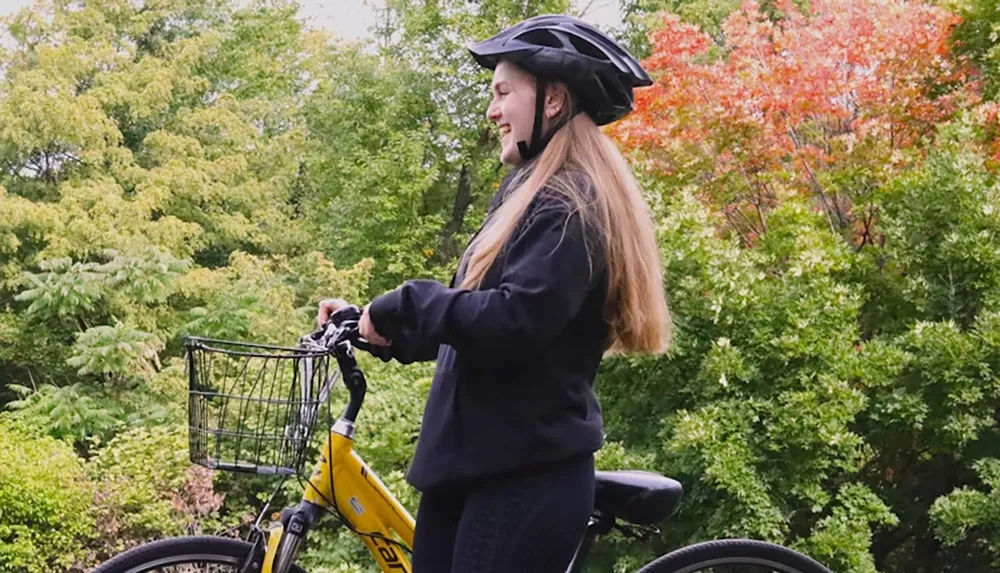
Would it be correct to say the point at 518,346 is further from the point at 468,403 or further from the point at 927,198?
the point at 927,198

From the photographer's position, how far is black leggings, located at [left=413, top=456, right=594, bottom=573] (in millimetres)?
1458

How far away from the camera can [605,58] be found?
149 centimetres

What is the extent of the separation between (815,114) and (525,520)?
5247 mm

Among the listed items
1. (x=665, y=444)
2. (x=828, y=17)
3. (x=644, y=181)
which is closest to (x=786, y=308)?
(x=665, y=444)

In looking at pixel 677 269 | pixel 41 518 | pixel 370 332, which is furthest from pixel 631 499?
pixel 41 518

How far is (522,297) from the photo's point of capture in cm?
133

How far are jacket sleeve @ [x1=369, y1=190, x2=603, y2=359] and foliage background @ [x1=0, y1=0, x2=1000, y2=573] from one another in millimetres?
1576

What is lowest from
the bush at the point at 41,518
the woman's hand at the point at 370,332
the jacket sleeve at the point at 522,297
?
the bush at the point at 41,518

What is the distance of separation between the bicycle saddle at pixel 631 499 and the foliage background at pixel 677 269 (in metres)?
1.36

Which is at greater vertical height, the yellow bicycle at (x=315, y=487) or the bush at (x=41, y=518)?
the yellow bicycle at (x=315, y=487)

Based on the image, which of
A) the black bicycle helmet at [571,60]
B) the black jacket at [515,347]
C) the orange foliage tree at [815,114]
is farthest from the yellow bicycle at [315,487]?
the orange foliage tree at [815,114]

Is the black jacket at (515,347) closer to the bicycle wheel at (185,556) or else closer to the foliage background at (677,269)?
the bicycle wheel at (185,556)

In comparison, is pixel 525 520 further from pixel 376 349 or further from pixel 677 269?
pixel 677 269

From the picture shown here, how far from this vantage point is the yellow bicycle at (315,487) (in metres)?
1.56
